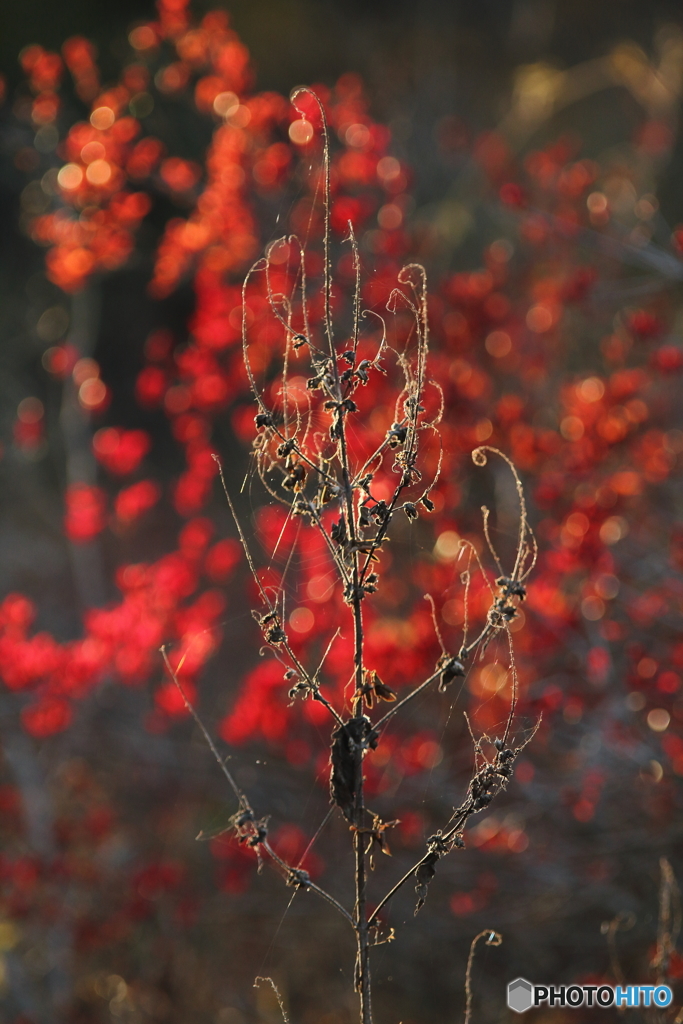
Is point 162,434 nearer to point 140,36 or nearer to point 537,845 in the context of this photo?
point 140,36

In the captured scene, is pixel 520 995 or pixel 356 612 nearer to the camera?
pixel 356 612

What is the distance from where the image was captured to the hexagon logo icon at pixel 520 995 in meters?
2.84

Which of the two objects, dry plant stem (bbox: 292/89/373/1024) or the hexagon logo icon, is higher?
dry plant stem (bbox: 292/89/373/1024)

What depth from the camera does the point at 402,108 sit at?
Result: 20.4 ft

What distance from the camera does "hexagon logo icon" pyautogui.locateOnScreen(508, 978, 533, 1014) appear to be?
9.31ft

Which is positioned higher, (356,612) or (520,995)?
(356,612)

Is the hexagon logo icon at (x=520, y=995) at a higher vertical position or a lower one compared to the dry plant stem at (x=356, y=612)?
lower

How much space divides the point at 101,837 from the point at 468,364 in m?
3.17

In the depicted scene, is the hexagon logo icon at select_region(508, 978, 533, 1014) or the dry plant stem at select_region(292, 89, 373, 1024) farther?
the hexagon logo icon at select_region(508, 978, 533, 1014)

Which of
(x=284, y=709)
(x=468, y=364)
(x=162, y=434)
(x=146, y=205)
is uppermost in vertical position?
(x=146, y=205)

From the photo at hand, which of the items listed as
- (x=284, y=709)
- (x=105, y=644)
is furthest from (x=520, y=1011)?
(x=105, y=644)

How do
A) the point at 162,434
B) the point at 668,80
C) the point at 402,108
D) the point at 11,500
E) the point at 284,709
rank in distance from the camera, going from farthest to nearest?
the point at 162,434 → the point at 11,500 → the point at 402,108 → the point at 668,80 → the point at 284,709

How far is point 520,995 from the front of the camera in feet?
9.59

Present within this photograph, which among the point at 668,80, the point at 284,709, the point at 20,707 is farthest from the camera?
the point at 668,80
